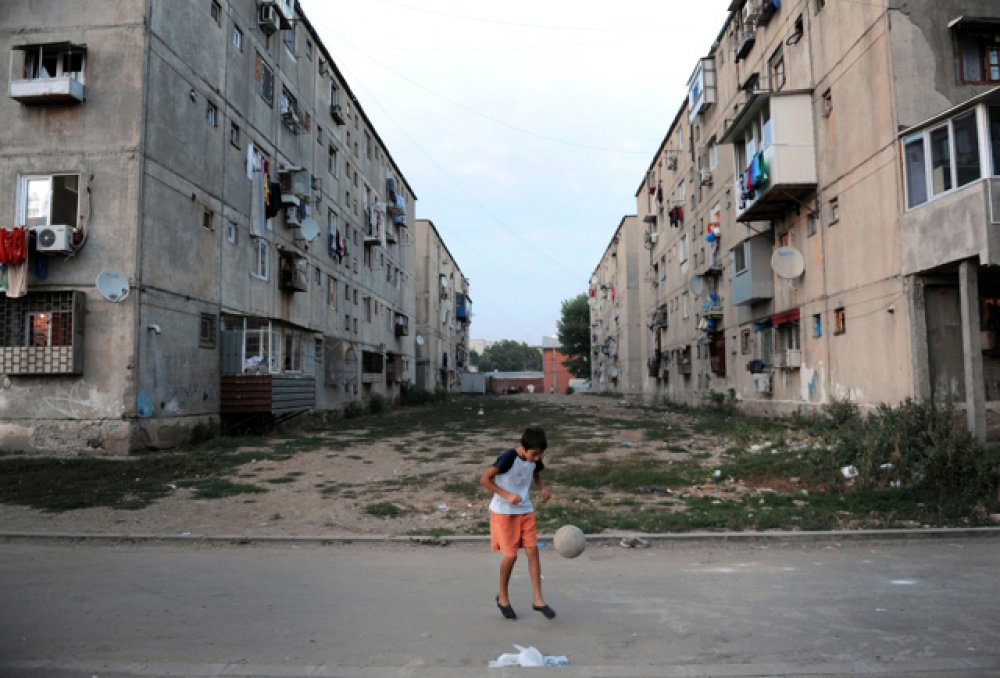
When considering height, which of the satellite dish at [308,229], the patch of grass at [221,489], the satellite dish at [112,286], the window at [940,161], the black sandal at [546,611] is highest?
the satellite dish at [308,229]

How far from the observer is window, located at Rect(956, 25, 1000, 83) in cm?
1480

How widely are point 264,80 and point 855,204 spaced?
18804mm

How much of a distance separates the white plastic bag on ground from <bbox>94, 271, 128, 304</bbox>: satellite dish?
14048mm

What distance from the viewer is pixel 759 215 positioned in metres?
22.4

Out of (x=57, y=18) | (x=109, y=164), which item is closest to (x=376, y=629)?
(x=109, y=164)

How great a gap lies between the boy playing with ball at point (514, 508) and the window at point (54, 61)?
15936mm

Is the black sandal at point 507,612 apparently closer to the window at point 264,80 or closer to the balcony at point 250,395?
the balcony at point 250,395

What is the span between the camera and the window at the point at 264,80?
23.2 meters

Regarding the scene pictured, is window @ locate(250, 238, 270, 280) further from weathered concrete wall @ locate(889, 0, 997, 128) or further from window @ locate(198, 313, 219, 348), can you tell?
weathered concrete wall @ locate(889, 0, 997, 128)

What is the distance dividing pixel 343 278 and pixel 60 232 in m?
18.5

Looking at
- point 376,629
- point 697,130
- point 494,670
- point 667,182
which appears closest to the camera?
point 494,670

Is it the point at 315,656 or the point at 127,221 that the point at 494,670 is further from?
the point at 127,221

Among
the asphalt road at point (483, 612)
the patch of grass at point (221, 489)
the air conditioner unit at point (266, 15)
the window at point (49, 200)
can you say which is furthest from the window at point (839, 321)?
the air conditioner unit at point (266, 15)

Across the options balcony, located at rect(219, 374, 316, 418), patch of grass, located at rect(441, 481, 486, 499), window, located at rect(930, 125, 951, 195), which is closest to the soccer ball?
patch of grass, located at rect(441, 481, 486, 499)
